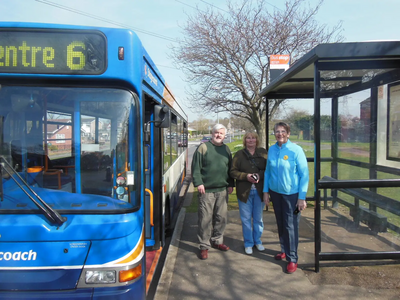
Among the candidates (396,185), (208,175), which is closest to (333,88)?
(396,185)

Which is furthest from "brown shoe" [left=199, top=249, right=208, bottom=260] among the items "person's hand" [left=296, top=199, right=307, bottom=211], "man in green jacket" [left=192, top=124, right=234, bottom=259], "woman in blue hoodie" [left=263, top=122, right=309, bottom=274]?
"person's hand" [left=296, top=199, right=307, bottom=211]

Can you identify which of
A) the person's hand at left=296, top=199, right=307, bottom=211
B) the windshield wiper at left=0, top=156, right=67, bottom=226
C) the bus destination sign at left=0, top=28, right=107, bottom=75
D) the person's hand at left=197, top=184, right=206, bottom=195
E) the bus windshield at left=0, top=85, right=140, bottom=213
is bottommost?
the person's hand at left=296, top=199, right=307, bottom=211

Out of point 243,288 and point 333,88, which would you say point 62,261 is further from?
point 333,88

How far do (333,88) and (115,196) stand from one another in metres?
5.02

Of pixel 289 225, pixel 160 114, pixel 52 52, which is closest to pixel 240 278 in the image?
pixel 289 225

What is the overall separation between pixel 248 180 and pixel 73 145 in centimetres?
242

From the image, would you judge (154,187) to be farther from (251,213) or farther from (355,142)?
(355,142)

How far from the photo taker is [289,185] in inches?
152

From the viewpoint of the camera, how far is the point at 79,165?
8.49ft

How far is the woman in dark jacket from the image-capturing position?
4297 mm

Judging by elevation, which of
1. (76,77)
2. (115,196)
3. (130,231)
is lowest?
(130,231)

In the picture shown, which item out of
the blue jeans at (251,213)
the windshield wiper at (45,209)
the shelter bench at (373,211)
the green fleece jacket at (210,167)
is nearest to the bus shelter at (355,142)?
the shelter bench at (373,211)

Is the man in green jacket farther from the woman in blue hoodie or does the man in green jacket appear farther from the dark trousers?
the dark trousers

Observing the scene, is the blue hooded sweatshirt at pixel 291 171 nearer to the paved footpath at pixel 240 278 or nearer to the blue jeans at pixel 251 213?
the blue jeans at pixel 251 213
